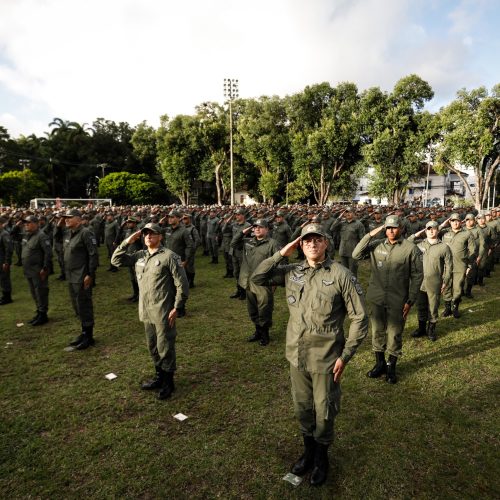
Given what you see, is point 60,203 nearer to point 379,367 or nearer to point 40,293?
point 40,293

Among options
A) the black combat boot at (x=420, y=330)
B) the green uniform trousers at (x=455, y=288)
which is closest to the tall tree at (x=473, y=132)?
the green uniform trousers at (x=455, y=288)

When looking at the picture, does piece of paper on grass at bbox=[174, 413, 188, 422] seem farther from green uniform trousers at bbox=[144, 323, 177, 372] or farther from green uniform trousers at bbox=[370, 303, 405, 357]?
green uniform trousers at bbox=[370, 303, 405, 357]

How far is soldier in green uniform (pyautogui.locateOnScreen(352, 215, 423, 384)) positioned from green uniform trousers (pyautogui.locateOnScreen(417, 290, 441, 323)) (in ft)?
6.79

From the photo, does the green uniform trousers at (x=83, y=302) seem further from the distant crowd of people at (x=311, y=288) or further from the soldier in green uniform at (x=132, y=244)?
the soldier in green uniform at (x=132, y=244)

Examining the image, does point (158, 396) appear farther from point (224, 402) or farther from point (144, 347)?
point (144, 347)

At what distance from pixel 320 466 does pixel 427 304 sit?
4752 mm

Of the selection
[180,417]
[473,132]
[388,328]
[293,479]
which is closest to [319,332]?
[293,479]

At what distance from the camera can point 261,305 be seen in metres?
6.92

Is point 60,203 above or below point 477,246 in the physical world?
above

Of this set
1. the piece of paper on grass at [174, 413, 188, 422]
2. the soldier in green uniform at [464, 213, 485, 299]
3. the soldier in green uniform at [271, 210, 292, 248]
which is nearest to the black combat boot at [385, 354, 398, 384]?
the piece of paper on grass at [174, 413, 188, 422]

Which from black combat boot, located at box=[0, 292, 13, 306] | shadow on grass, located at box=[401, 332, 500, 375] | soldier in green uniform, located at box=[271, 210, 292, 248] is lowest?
shadow on grass, located at box=[401, 332, 500, 375]

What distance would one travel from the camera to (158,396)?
16.6ft

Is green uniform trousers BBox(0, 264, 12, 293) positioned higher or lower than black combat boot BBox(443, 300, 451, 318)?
higher

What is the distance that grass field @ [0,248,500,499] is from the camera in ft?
11.6
